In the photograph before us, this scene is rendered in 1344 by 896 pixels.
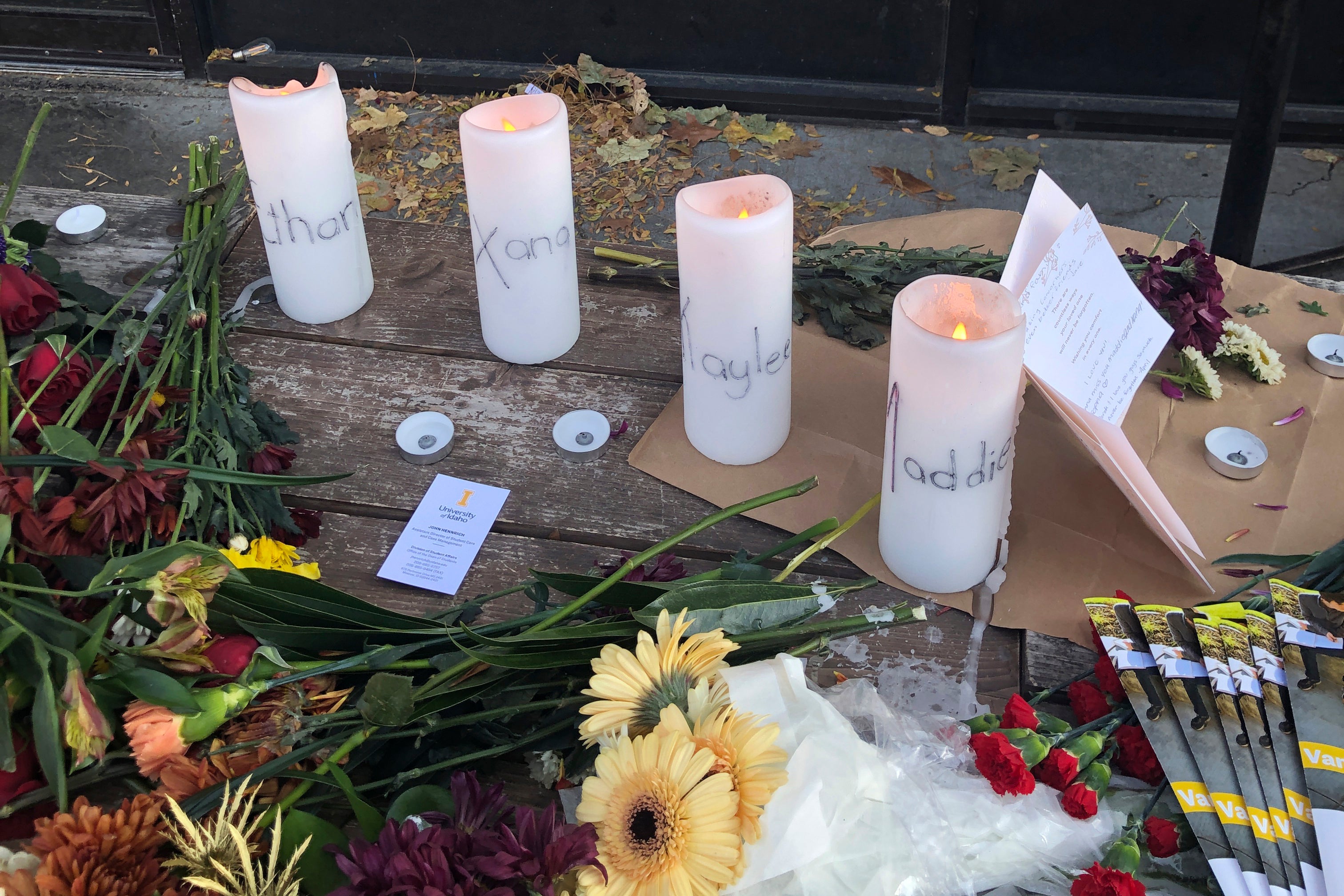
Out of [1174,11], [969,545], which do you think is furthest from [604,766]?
[1174,11]

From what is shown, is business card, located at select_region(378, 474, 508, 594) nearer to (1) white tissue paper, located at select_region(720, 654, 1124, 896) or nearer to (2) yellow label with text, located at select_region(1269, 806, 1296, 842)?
(1) white tissue paper, located at select_region(720, 654, 1124, 896)

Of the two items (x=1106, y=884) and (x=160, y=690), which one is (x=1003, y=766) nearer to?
(x=1106, y=884)

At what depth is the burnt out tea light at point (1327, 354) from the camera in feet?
2.90

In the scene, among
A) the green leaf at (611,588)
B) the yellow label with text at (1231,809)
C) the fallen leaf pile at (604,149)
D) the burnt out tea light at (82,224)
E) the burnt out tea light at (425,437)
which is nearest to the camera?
the yellow label with text at (1231,809)

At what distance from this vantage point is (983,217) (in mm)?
1070

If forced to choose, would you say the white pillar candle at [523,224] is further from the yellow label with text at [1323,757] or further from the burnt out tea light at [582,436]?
the yellow label with text at [1323,757]

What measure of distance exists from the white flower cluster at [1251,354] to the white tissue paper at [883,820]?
1.63 feet

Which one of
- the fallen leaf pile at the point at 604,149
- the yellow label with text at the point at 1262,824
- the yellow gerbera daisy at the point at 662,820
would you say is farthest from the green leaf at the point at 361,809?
the fallen leaf pile at the point at 604,149

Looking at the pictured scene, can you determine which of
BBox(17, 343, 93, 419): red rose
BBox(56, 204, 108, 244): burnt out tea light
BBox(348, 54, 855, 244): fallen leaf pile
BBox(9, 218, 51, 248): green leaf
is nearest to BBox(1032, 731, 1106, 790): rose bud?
BBox(17, 343, 93, 419): red rose

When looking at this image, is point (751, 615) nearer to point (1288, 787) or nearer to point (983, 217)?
point (1288, 787)

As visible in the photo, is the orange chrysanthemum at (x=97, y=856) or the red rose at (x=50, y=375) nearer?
the orange chrysanthemum at (x=97, y=856)

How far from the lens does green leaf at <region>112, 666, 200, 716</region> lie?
19.8 inches

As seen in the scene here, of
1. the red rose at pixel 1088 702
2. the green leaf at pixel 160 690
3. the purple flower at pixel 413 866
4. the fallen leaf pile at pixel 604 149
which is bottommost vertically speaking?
the fallen leaf pile at pixel 604 149

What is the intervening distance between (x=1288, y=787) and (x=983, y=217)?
0.68 metres
